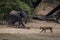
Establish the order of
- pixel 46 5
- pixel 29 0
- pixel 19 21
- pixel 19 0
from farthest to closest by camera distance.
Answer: pixel 46 5 → pixel 29 0 → pixel 19 0 → pixel 19 21

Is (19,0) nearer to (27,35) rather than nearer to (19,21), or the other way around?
(19,21)

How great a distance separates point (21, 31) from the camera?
16.5 metres

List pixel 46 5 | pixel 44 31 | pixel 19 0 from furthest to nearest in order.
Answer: pixel 46 5 → pixel 19 0 → pixel 44 31

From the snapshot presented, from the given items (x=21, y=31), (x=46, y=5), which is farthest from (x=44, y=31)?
(x=46, y=5)

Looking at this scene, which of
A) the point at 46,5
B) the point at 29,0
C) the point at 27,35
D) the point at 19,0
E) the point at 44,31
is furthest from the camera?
the point at 46,5

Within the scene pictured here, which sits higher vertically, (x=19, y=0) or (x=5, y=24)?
(x=19, y=0)

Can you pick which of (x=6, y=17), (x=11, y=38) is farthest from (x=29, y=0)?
(x=11, y=38)

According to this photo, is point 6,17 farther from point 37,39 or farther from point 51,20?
point 37,39

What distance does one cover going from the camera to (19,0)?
20.7m

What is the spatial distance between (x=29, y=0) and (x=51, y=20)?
253 centimetres

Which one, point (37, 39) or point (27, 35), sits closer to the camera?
point (37, 39)

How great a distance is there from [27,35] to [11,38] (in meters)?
1.55

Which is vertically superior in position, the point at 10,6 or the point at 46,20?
the point at 10,6

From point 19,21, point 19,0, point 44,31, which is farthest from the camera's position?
point 19,0
